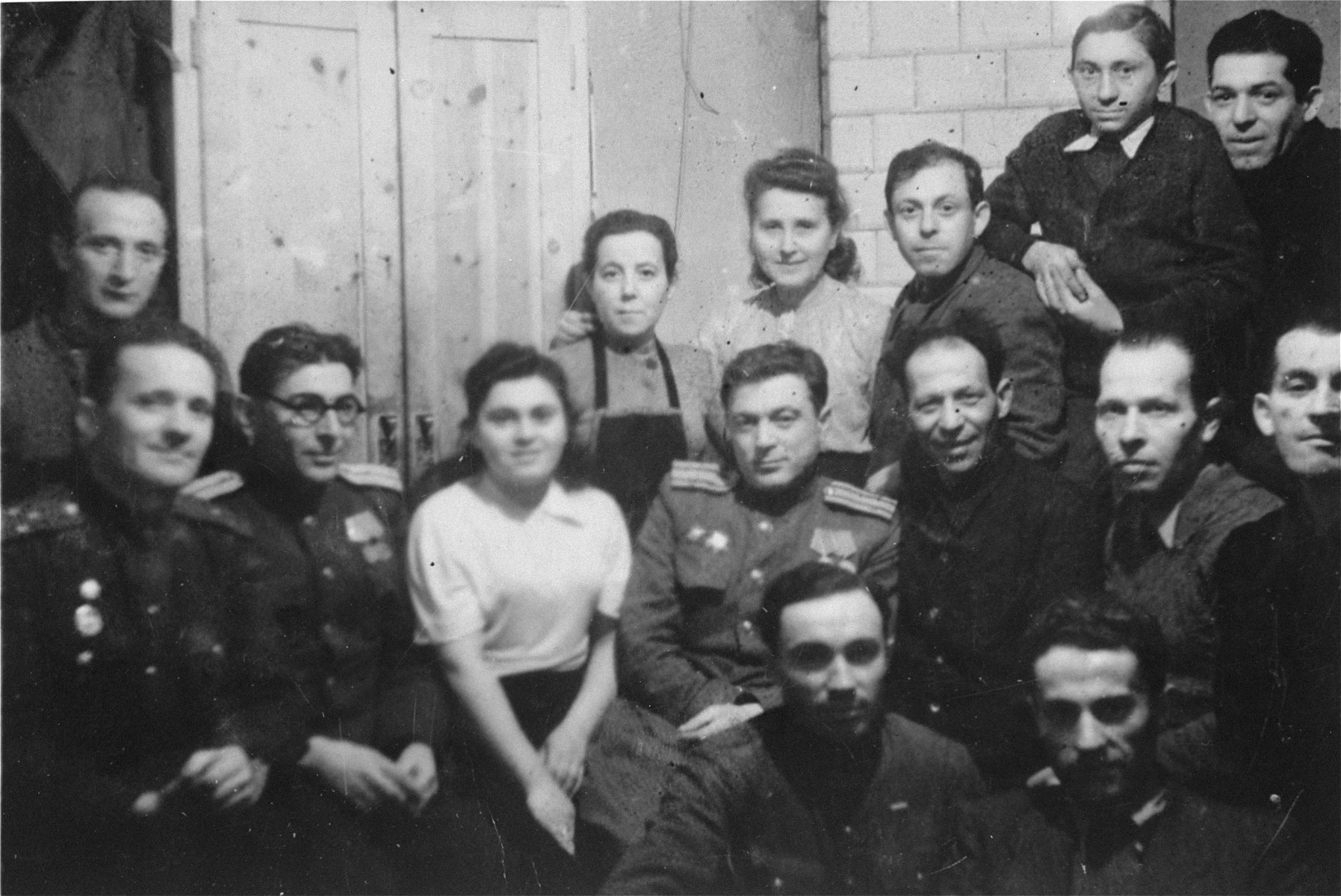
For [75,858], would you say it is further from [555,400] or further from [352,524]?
[555,400]

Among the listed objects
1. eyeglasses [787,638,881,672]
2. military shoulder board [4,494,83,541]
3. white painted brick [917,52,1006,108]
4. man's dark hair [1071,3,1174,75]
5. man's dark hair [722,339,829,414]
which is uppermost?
man's dark hair [1071,3,1174,75]

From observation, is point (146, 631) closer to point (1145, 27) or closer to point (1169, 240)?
point (1169, 240)

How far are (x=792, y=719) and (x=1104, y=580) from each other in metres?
0.72

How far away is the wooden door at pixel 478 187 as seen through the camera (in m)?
2.57

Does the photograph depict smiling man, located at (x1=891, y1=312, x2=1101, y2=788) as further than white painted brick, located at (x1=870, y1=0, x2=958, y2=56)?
No

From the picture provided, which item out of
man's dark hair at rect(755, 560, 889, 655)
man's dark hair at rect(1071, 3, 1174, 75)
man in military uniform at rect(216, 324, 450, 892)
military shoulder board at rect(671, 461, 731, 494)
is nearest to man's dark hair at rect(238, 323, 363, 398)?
man in military uniform at rect(216, 324, 450, 892)

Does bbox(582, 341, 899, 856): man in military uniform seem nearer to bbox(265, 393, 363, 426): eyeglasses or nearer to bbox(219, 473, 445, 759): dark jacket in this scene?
bbox(219, 473, 445, 759): dark jacket


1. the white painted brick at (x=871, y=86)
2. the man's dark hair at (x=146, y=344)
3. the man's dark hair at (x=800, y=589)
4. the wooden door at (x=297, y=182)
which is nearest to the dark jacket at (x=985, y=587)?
the man's dark hair at (x=800, y=589)

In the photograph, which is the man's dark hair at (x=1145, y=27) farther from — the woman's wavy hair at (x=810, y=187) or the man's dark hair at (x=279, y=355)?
the man's dark hair at (x=279, y=355)

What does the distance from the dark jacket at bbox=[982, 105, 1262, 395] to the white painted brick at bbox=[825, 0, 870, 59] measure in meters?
0.54

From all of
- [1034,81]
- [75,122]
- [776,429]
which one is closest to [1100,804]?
[776,429]

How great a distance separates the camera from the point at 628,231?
2.55 meters

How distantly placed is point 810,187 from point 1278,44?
1040 mm

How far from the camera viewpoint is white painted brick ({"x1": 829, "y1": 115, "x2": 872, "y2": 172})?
2590mm
